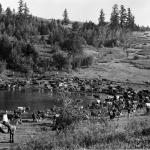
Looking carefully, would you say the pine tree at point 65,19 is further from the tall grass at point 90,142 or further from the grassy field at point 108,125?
the tall grass at point 90,142

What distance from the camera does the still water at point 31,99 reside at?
45844mm

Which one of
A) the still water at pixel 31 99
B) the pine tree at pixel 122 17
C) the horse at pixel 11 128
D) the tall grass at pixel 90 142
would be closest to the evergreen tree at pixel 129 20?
the pine tree at pixel 122 17

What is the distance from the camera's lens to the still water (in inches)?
1805

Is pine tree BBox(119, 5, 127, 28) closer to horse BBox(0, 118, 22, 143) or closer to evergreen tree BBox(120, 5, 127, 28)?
evergreen tree BBox(120, 5, 127, 28)

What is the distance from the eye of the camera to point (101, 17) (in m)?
159

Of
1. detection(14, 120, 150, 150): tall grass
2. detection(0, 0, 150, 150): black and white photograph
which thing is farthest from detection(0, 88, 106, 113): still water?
detection(14, 120, 150, 150): tall grass

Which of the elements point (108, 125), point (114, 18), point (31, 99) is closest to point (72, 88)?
point (31, 99)

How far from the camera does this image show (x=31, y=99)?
52.3 meters

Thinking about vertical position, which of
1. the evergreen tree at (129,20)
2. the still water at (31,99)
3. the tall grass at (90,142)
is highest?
the evergreen tree at (129,20)

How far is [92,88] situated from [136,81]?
15.0 metres

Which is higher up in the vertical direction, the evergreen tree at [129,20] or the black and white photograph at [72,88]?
the evergreen tree at [129,20]

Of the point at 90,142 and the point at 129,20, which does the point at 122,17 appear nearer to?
the point at 129,20

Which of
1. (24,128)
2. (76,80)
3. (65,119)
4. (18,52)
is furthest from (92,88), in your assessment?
(65,119)

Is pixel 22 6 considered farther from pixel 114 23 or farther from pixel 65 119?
pixel 65 119
